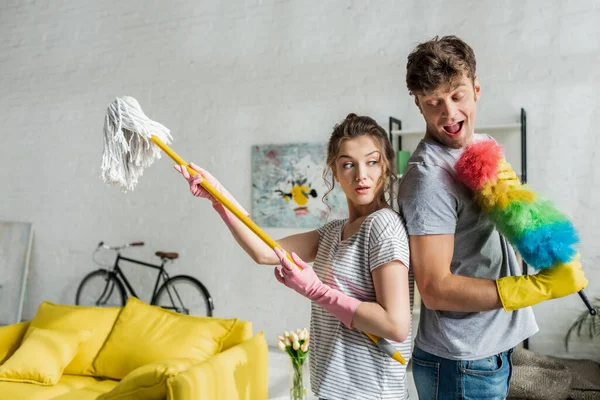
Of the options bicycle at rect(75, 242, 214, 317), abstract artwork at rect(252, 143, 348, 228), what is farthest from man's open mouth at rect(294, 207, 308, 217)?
bicycle at rect(75, 242, 214, 317)

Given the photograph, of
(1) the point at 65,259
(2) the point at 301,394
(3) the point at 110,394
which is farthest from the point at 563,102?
(1) the point at 65,259

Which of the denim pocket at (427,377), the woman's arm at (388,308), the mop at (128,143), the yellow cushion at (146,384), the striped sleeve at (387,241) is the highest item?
the mop at (128,143)

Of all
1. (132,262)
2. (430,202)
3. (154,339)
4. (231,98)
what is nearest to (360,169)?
(430,202)

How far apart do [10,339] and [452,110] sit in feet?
9.94

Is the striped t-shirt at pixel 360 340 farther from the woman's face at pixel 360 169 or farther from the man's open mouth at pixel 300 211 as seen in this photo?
the man's open mouth at pixel 300 211

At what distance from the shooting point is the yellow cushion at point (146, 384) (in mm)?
2146

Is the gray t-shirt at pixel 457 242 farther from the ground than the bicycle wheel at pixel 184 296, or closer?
farther from the ground

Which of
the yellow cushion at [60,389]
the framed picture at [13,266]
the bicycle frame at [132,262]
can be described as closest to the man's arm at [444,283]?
the yellow cushion at [60,389]

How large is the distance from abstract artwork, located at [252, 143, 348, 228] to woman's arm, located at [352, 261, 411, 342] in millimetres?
3334

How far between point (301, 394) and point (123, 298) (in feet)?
10.6

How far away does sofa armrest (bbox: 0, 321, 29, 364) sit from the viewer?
3.19 meters

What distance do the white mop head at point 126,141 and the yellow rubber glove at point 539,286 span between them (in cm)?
89

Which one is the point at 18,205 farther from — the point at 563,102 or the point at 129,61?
the point at 563,102

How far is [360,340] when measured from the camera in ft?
4.07
